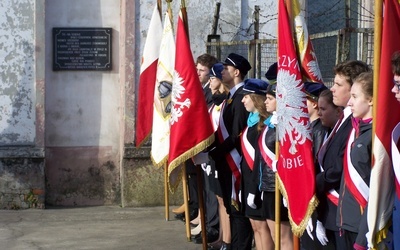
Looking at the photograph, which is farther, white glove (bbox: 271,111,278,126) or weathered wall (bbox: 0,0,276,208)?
weathered wall (bbox: 0,0,276,208)

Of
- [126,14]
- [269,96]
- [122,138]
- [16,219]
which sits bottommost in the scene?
[16,219]

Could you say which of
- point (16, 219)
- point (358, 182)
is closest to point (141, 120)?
point (16, 219)

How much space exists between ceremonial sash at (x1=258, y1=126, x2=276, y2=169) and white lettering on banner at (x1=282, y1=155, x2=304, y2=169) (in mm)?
667

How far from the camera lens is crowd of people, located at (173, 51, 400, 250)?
572 centimetres

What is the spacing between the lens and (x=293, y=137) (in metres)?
6.65

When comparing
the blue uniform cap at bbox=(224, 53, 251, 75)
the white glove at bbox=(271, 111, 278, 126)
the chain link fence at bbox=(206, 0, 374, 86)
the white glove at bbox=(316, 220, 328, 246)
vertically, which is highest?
the chain link fence at bbox=(206, 0, 374, 86)

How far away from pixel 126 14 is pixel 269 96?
5662 millimetres

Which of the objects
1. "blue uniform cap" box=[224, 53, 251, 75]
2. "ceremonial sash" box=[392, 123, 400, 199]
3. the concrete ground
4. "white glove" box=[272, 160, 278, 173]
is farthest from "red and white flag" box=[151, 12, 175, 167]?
"ceremonial sash" box=[392, 123, 400, 199]

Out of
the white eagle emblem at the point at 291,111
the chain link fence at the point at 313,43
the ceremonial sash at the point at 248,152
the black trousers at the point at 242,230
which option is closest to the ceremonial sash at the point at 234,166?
the black trousers at the point at 242,230

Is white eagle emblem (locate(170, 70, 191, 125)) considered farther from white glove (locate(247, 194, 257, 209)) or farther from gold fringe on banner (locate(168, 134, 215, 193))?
white glove (locate(247, 194, 257, 209))

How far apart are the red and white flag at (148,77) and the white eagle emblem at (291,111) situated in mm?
5209

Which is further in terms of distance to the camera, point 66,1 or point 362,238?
point 66,1

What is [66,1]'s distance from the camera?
1285cm

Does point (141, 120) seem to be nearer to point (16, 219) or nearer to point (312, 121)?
point (16, 219)
